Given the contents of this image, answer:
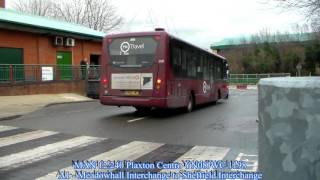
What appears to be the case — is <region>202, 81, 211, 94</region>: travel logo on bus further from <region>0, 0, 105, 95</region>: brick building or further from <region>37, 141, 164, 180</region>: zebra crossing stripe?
<region>37, 141, 164, 180</region>: zebra crossing stripe

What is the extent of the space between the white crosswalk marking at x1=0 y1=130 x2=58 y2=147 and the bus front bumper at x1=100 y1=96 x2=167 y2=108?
4350mm

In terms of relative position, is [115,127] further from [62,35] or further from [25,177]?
[62,35]

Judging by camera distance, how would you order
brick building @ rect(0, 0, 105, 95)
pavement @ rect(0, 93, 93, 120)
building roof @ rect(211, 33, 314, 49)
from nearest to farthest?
pavement @ rect(0, 93, 93, 120)
brick building @ rect(0, 0, 105, 95)
building roof @ rect(211, 33, 314, 49)

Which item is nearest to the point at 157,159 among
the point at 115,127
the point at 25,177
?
the point at 25,177

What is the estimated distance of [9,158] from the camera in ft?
29.2

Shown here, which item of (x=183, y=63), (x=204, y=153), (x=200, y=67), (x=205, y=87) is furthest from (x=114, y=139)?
(x=205, y=87)

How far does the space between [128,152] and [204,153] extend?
141cm

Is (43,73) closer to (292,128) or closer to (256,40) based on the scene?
(292,128)

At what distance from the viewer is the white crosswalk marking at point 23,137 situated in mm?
10875

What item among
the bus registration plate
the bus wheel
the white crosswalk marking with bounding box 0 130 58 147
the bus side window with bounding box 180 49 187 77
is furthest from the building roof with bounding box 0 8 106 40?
the white crosswalk marking with bounding box 0 130 58 147

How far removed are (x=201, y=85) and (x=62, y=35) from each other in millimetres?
15929

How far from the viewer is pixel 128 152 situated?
955cm

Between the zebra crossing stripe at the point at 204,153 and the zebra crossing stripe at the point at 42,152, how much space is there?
2309 millimetres

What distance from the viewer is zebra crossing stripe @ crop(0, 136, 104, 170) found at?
27.8 ft
